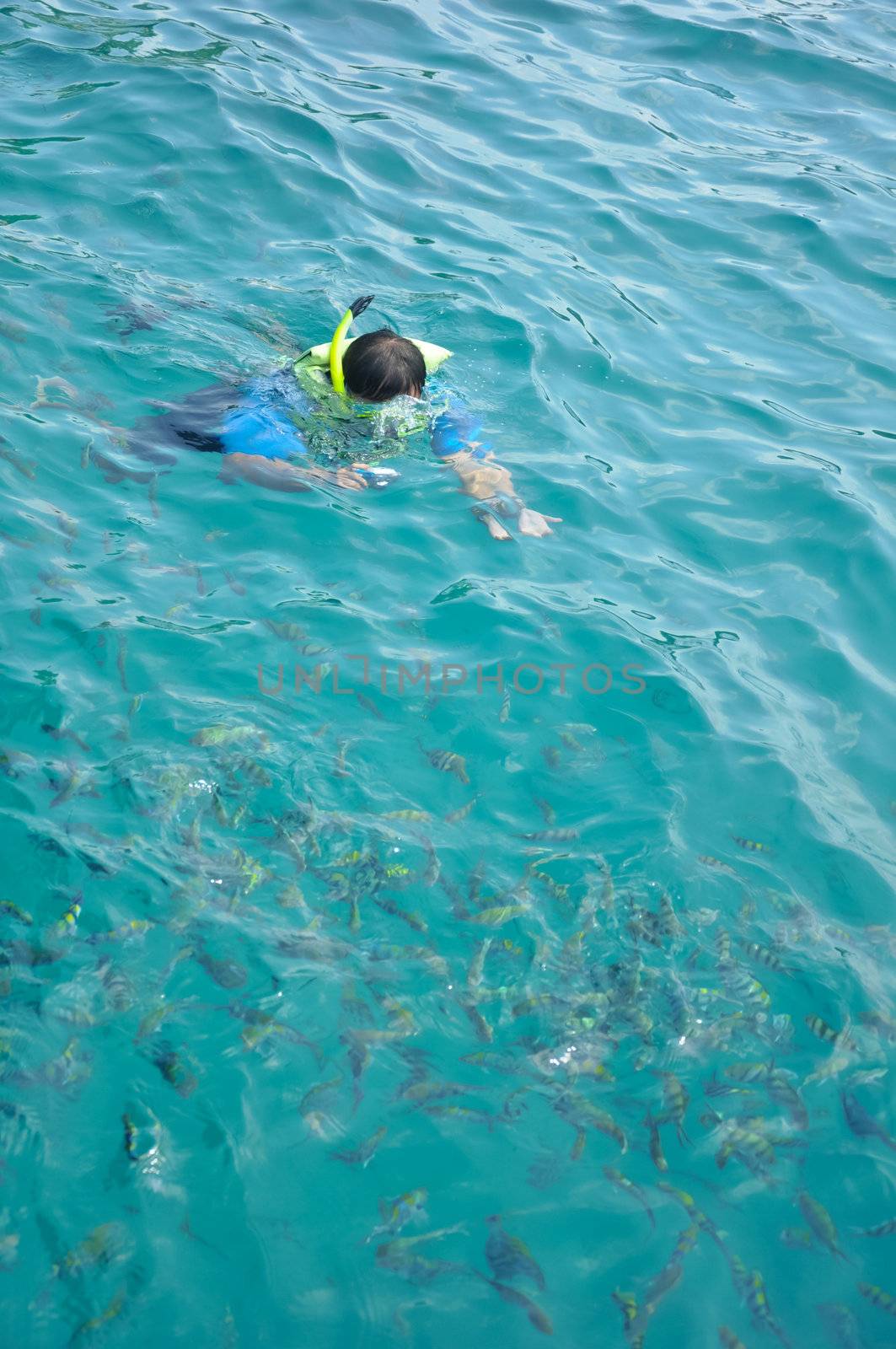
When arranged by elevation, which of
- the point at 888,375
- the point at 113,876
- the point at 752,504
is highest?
the point at 888,375

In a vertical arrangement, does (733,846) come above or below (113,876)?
above

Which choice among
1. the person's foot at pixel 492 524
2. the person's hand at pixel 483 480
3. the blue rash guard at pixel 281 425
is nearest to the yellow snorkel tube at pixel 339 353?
the blue rash guard at pixel 281 425

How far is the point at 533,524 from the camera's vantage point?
646 cm

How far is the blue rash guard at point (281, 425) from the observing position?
6.36 metres

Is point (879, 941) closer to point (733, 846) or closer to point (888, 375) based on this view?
point (733, 846)

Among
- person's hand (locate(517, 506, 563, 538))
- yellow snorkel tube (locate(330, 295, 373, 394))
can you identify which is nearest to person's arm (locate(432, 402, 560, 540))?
person's hand (locate(517, 506, 563, 538))

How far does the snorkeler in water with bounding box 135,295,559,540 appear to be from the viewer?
6.21 meters

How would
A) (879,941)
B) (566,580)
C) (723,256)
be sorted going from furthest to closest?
(723,256) < (566,580) < (879,941)

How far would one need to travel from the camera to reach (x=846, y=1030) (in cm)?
416

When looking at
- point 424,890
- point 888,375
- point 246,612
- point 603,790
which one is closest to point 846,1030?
point 603,790

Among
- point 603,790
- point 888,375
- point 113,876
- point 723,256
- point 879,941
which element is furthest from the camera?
point 723,256

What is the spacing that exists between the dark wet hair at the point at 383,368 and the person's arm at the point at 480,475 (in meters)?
0.49

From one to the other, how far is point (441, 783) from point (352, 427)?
272 centimetres

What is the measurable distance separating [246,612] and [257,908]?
1866 mm
